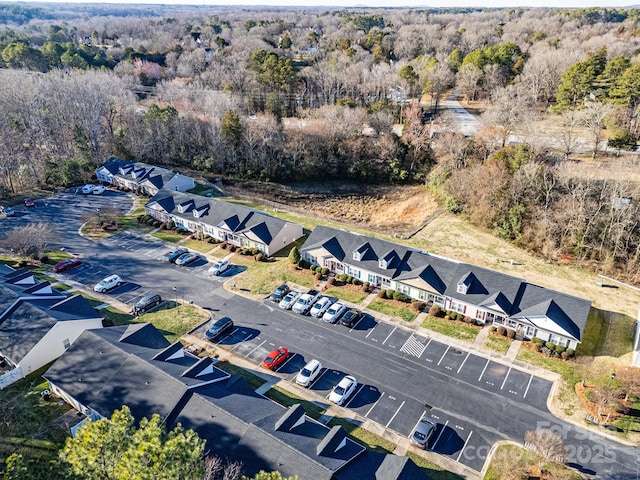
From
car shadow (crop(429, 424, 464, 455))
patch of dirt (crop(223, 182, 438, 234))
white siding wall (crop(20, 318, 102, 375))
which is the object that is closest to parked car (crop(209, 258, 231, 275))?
white siding wall (crop(20, 318, 102, 375))

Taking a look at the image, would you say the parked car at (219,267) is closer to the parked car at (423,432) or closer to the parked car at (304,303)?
the parked car at (304,303)

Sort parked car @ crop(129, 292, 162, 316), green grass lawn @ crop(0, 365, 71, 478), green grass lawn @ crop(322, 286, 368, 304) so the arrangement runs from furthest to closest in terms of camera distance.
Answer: green grass lawn @ crop(322, 286, 368, 304) < parked car @ crop(129, 292, 162, 316) < green grass lawn @ crop(0, 365, 71, 478)

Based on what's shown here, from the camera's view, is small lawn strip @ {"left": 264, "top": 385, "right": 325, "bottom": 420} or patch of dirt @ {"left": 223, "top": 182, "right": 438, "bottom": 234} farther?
patch of dirt @ {"left": 223, "top": 182, "right": 438, "bottom": 234}


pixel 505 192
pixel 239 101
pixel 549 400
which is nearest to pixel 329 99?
pixel 239 101

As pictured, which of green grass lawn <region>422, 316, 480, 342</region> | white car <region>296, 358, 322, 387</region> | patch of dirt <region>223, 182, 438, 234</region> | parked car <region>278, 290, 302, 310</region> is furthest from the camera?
patch of dirt <region>223, 182, 438, 234</region>

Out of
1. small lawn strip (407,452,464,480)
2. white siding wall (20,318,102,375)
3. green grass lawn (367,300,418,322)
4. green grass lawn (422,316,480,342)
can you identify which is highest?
white siding wall (20,318,102,375)

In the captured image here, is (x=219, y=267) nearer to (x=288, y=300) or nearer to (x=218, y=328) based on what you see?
(x=288, y=300)

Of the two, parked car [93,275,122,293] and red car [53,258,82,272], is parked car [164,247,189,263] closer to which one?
parked car [93,275,122,293]
